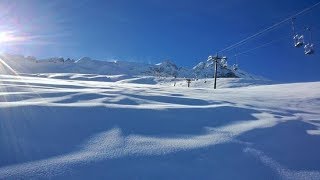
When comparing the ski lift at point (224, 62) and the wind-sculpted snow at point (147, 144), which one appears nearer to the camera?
the wind-sculpted snow at point (147, 144)

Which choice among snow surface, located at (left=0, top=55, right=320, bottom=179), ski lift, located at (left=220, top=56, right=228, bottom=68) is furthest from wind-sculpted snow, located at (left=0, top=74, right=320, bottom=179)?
ski lift, located at (left=220, top=56, right=228, bottom=68)

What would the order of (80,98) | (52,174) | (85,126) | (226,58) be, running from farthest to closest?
(226,58)
(80,98)
(85,126)
(52,174)

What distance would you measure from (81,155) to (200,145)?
4.47 feet

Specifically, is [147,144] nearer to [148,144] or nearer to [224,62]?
[148,144]

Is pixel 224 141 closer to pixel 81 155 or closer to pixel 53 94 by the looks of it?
pixel 81 155

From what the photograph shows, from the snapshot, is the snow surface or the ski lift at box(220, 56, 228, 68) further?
the ski lift at box(220, 56, 228, 68)

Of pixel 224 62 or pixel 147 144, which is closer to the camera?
pixel 147 144

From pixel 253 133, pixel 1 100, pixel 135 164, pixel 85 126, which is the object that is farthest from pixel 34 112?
pixel 253 133

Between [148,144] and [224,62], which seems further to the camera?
[224,62]

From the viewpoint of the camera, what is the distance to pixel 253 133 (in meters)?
4.51

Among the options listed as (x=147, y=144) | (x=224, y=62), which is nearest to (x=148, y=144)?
(x=147, y=144)

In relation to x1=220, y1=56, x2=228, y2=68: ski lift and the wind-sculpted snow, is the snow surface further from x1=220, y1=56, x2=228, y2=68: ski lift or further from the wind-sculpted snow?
x1=220, y1=56, x2=228, y2=68: ski lift

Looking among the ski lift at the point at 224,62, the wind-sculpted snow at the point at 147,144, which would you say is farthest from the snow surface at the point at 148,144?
the ski lift at the point at 224,62

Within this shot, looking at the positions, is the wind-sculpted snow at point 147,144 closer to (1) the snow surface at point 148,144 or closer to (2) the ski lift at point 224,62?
(1) the snow surface at point 148,144
